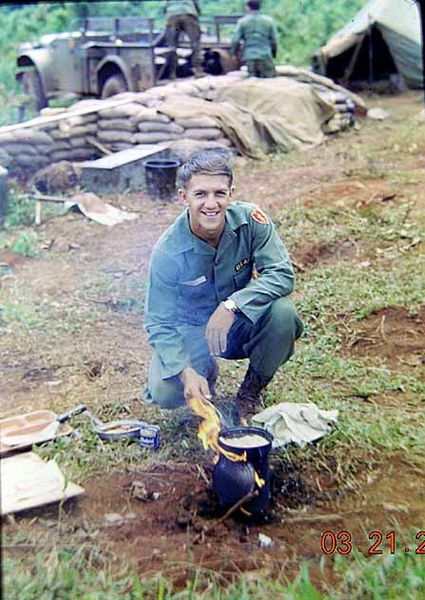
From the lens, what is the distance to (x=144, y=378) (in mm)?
4418

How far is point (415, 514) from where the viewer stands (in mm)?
2961

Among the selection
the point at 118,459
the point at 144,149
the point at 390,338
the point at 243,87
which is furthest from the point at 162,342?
the point at 243,87

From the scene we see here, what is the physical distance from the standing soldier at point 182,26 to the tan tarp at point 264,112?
1495 mm

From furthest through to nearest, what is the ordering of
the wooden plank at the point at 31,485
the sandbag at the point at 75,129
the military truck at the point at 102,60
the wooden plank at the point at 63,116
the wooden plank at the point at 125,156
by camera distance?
the military truck at the point at 102,60
the sandbag at the point at 75,129
the wooden plank at the point at 63,116
the wooden plank at the point at 125,156
the wooden plank at the point at 31,485

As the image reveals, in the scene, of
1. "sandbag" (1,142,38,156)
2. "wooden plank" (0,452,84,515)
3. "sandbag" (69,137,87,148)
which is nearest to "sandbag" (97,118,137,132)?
"sandbag" (69,137,87,148)

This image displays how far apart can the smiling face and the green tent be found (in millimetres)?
10570

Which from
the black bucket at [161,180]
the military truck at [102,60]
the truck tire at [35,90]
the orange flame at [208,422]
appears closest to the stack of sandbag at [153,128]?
the black bucket at [161,180]

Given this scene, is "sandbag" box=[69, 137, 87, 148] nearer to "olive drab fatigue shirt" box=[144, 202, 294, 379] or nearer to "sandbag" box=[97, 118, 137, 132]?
"sandbag" box=[97, 118, 137, 132]

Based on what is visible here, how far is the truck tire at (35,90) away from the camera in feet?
43.3

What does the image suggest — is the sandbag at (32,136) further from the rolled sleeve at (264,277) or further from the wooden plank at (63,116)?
the rolled sleeve at (264,277)

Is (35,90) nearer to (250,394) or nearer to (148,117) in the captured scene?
(148,117)

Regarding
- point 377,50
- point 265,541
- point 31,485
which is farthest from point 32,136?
point 377,50

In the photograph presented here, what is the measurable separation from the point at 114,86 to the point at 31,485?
10114 millimetres

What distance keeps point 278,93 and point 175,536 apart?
912cm
